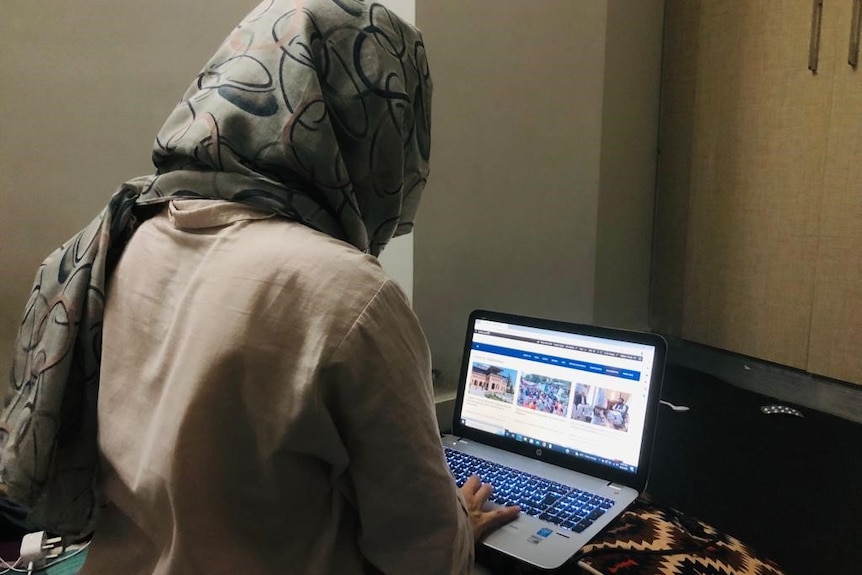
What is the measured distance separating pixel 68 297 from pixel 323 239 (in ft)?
0.87

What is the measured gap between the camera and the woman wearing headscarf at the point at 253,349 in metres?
0.52

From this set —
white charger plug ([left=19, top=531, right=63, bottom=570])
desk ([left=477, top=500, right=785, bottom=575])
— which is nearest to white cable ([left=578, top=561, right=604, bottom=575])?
desk ([left=477, top=500, right=785, bottom=575])

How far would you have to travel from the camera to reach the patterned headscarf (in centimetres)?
58

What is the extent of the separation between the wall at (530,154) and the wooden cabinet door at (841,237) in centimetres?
47

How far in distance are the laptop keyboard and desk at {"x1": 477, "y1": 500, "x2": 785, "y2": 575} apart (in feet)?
0.11

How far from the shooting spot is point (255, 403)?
0.53m

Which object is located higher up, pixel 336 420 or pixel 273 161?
pixel 273 161

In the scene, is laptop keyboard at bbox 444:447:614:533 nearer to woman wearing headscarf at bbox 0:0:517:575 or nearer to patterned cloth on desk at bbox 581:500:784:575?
patterned cloth on desk at bbox 581:500:784:575

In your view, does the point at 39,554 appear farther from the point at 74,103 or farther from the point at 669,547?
the point at 669,547

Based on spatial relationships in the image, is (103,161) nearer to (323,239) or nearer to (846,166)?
(323,239)

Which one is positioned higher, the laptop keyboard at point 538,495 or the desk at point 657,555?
the laptop keyboard at point 538,495

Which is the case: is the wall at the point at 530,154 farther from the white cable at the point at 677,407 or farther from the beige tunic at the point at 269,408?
the beige tunic at the point at 269,408

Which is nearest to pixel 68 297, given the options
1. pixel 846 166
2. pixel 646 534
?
pixel 646 534

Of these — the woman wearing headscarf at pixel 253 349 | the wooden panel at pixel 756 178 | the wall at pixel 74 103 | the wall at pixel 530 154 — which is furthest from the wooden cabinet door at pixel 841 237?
the woman wearing headscarf at pixel 253 349
